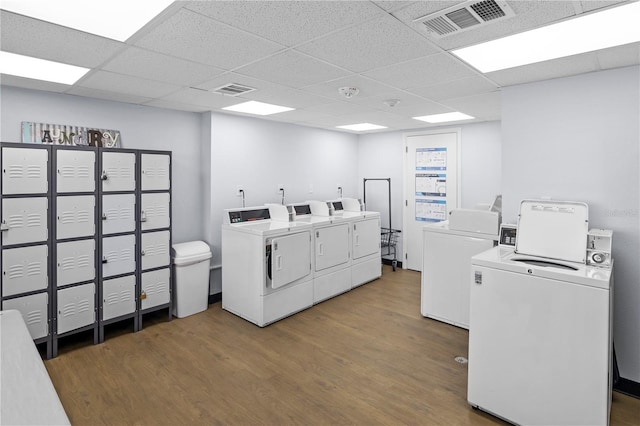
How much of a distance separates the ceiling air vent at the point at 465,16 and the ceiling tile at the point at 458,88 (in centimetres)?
101

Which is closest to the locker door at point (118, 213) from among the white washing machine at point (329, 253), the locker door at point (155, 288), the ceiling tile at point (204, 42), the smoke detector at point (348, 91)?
the locker door at point (155, 288)

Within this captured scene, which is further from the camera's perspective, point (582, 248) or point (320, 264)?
point (320, 264)

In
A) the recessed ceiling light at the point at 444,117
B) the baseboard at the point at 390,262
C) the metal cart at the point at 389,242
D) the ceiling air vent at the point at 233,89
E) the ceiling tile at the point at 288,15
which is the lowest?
the baseboard at the point at 390,262

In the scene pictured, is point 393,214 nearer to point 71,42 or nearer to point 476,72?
point 476,72

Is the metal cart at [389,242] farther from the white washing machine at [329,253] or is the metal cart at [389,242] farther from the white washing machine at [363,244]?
the white washing machine at [329,253]

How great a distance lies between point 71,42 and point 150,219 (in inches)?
73.1

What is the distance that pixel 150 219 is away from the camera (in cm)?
356

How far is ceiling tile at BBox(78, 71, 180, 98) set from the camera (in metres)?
2.76

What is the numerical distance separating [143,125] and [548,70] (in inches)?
151

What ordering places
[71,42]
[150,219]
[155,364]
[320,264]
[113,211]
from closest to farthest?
[71,42] → [155,364] → [113,211] → [150,219] → [320,264]

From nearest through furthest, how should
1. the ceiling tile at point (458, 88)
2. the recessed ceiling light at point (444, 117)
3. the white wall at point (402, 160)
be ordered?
the ceiling tile at point (458, 88), the recessed ceiling light at point (444, 117), the white wall at point (402, 160)

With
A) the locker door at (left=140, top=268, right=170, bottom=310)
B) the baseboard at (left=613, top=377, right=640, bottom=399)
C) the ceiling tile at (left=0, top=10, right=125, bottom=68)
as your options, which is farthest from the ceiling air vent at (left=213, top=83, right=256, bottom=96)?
the baseboard at (left=613, top=377, right=640, bottom=399)

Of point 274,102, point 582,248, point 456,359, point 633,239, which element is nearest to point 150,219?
point 274,102

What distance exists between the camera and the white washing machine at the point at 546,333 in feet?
6.23
